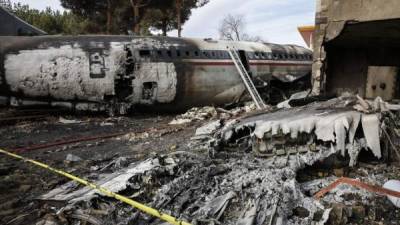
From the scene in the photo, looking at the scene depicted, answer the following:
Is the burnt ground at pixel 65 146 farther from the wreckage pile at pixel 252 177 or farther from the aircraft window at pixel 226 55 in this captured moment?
the aircraft window at pixel 226 55

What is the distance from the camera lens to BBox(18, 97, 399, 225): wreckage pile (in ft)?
18.8

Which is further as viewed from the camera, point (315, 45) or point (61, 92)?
point (61, 92)

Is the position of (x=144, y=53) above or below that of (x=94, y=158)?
above

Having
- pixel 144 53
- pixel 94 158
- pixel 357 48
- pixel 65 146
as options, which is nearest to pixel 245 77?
pixel 144 53

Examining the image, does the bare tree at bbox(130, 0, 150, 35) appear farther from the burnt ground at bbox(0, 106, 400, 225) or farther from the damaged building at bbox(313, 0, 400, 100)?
the damaged building at bbox(313, 0, 400, 100)

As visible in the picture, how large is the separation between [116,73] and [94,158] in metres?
6.18

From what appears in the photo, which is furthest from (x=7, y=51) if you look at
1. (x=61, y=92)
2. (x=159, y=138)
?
(x=159, y=138)

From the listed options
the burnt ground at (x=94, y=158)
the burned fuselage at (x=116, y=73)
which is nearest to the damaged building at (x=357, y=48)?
the burnt ground at (x=94, y=158)

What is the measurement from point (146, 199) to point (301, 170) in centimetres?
341

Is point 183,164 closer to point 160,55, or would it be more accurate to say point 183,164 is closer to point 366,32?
point 366,32

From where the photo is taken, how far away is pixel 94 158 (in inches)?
375

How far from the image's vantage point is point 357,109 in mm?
8234

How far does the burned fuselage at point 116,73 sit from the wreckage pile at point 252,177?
6.77 metres

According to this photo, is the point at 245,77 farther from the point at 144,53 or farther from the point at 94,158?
the point at 94,158
